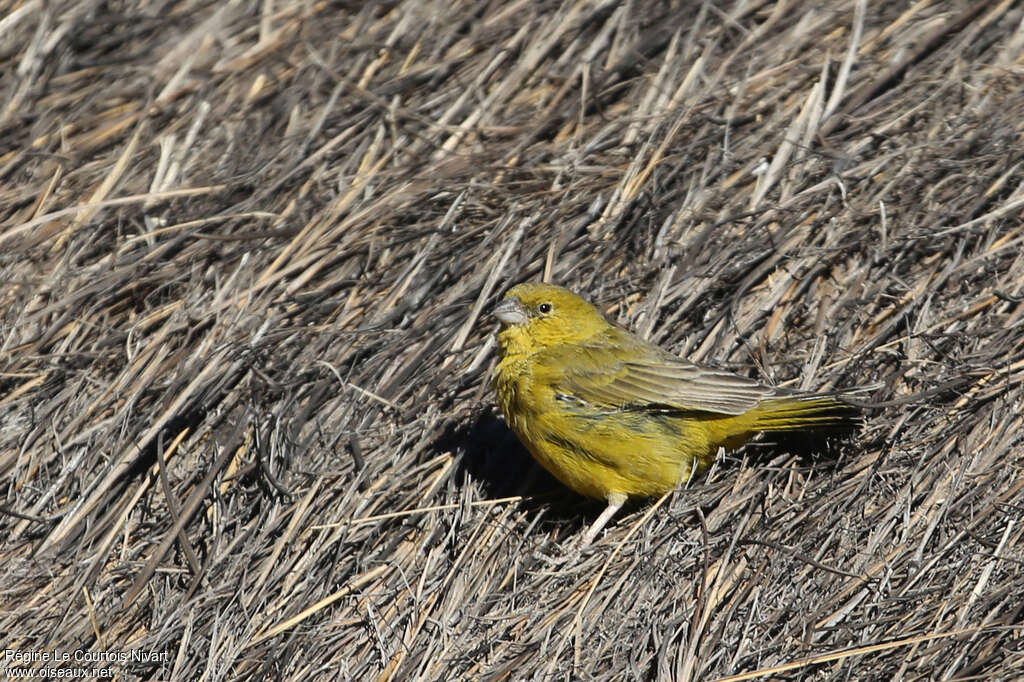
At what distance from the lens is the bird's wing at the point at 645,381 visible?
4531 mm

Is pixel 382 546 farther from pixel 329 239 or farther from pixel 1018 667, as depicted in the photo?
pixel 1018 667

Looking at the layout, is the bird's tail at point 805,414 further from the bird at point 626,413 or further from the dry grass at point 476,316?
the dry grass at point 476,316

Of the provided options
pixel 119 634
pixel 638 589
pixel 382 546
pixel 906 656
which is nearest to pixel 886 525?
pixel 906 656

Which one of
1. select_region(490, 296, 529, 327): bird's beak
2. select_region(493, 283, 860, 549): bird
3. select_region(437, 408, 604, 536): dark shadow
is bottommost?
select_region(437, 408, 604, 536): dark shadow

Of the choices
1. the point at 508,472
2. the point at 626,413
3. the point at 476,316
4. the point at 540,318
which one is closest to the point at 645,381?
the point at 626,413

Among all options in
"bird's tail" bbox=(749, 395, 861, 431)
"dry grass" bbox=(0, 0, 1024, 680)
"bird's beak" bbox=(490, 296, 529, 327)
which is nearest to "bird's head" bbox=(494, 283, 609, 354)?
"bird's beak" bbox=(490, 296, 529, 327)

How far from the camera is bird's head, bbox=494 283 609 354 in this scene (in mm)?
4945

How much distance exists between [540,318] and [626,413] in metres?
0.58

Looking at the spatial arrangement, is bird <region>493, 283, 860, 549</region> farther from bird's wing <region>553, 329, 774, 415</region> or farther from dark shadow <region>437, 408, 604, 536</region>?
dark shadow <region>437, 408, 604, 536</region>

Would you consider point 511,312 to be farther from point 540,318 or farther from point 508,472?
point 508,472

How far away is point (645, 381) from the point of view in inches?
187

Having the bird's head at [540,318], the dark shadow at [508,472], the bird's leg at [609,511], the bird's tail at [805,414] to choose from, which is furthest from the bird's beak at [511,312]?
the bird's tail at [805,414]

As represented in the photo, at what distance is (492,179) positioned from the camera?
5602mm

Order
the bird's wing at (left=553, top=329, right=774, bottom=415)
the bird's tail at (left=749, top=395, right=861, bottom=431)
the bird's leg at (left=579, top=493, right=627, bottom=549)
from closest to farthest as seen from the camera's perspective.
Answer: the bird's tail at (left=749, top=395, right=861, bottom=431) → the bird's wing at (left=553, top=329, right=774, bottom=415) → the bird's leg at (left=579, top=493, right=627, bottom=549)
